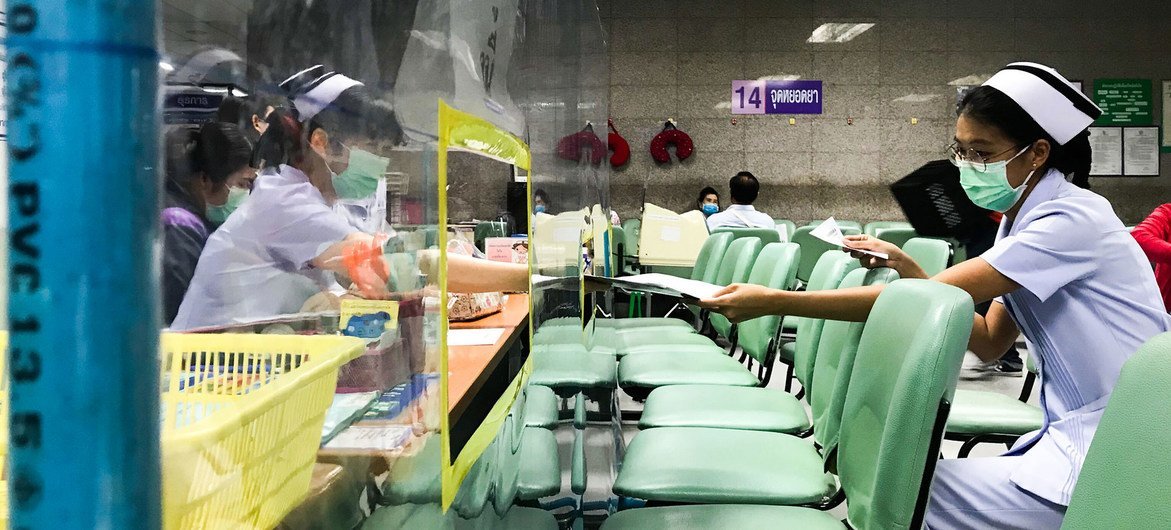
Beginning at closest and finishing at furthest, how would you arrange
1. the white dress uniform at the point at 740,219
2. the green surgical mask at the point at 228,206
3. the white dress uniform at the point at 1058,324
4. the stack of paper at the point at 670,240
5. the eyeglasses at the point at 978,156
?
the green surgical mask at the point at 228,206
the white dress uniform at the point at 1058,324
the eyeglasses at the point at 978,156
the stack of paper at the point at 670,240
the white dress uniform at the point at 740,219

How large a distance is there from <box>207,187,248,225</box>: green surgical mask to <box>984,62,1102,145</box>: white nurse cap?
1524 mm

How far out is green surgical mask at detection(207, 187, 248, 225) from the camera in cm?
27

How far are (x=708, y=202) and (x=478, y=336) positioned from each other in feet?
20.1

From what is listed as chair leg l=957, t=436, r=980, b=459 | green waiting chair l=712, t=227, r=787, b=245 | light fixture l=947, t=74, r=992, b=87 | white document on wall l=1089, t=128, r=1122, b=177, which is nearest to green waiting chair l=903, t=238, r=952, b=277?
chair leg l=957, t=436, r=980, b=459

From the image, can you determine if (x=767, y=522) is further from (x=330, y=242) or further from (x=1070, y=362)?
(x=330, y=242)

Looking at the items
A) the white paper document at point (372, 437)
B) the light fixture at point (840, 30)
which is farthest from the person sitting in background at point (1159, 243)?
the light fixture at point (840, 30)

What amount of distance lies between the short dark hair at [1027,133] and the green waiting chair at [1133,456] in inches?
39.9

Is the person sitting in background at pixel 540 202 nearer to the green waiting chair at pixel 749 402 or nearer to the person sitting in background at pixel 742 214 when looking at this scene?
the green waiting chair at pixel 749 402

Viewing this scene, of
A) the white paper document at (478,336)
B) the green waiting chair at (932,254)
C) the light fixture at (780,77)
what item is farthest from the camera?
the light fixture at (780,77)

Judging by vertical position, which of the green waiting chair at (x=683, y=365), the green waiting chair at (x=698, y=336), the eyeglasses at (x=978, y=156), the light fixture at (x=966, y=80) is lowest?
the green waiting chair at (x=683, y=365)

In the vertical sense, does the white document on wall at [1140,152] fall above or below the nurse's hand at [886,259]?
above

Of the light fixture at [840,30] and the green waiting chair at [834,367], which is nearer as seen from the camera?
the green waiting chair at [834,367]

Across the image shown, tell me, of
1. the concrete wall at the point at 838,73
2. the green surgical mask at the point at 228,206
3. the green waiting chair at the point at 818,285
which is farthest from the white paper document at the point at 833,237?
the concrete wall at the point at 838,73

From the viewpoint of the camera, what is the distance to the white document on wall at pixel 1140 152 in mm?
7641
